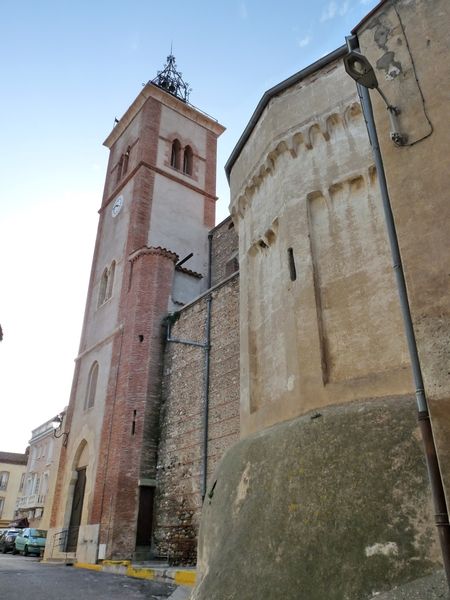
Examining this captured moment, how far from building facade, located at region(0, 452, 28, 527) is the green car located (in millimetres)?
29106

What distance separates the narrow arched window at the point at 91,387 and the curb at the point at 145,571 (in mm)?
5207

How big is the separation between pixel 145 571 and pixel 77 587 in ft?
8.03

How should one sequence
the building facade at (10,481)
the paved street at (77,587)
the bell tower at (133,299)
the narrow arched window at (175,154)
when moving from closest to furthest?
the paved street at (77,587) < the bell tower at (133,299) < the narrow arched window at (175,154) < the building facade at (10,481)

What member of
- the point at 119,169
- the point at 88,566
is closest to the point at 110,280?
the point at 119,169

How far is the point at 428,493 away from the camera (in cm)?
355

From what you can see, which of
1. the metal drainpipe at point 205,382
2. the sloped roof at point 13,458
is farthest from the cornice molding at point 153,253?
the sloped roof at point 13,458

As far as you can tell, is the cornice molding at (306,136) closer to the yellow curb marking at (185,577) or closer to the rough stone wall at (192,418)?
the rough stone wall at (192,418)

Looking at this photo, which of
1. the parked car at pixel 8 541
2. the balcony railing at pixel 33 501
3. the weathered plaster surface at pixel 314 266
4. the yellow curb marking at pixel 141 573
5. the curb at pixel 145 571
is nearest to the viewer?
the weathered plaster surface at pixel 314 266

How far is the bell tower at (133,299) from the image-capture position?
13.8 meters

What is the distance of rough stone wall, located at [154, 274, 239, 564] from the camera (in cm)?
1202

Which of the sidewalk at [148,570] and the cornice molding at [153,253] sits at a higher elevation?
the cornice molding at [153,253]

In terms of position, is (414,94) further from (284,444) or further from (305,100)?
(284,444)

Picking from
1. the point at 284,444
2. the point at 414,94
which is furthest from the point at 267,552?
the point at 414,94

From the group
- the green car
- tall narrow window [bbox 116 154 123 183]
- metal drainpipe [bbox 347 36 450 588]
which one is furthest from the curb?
tall narrow window [bbox 116 154 123 183]
